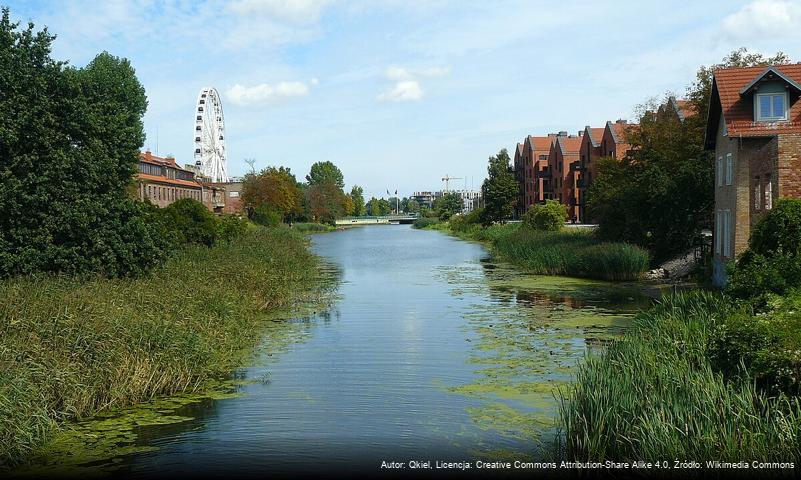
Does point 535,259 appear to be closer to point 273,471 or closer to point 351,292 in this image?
point 351,292

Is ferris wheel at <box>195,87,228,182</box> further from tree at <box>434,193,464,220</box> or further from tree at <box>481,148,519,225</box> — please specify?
tree at <box>434,193,464,220</box>

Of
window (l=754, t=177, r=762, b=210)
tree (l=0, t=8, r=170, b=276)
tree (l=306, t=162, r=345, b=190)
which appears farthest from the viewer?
tree (l=306, t=162, r=345, b=190)

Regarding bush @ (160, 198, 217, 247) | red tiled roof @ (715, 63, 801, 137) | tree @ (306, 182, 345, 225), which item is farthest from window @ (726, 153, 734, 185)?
tree @ (306, 182, 345, 225)

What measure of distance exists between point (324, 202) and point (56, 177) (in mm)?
105957

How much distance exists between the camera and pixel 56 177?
64.2 ft

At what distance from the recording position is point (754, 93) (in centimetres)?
2625

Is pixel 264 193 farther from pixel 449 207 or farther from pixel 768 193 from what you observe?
pixel 768 193

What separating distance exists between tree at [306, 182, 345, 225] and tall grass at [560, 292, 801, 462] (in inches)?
4397

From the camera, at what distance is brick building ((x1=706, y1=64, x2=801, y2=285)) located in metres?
25.7

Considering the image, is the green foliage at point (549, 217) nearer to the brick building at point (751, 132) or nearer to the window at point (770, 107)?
the brick building at point (751, 132)

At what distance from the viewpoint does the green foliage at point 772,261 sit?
46.2 ft

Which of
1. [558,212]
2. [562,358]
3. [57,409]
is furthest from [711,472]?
[558,212]

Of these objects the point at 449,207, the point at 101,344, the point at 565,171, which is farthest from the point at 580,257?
the point at 449,207

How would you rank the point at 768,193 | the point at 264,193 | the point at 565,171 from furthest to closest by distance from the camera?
the point at 264,193 < the point at 565,171 < the point at 768,193
